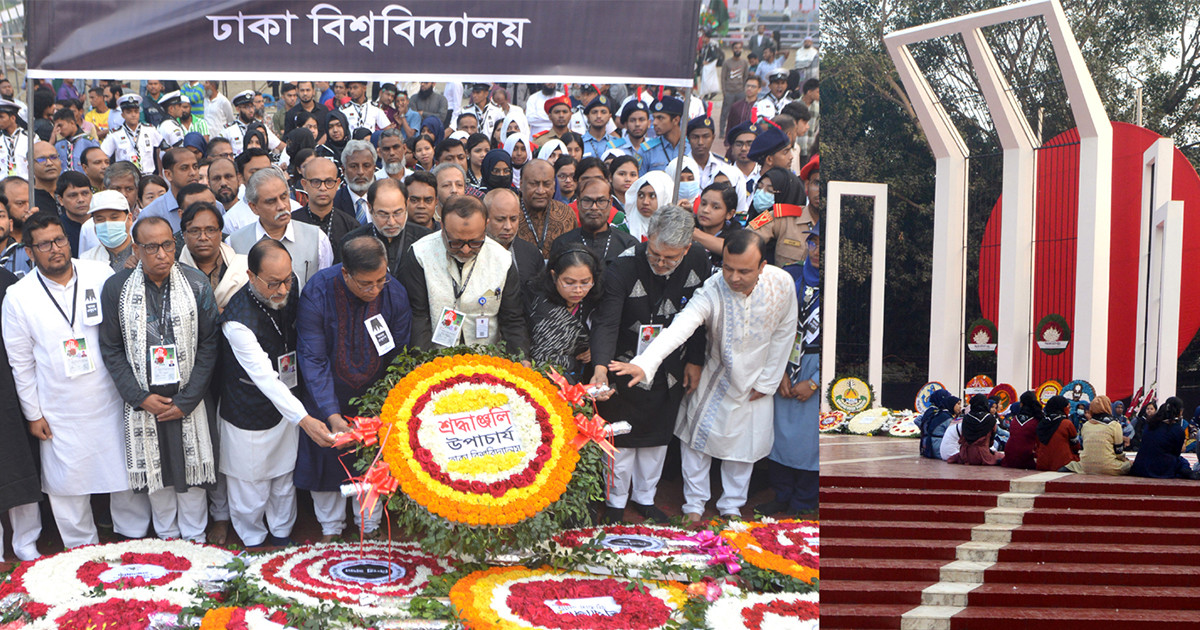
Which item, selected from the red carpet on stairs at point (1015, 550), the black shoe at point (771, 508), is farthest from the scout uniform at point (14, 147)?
the red carpet on stairs at point (1015, 550)

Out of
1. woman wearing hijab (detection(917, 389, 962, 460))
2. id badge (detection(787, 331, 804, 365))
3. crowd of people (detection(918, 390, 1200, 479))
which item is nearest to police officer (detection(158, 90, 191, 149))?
id badge (detection(787, 331, 804, 365))

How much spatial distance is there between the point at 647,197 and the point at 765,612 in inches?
82.3

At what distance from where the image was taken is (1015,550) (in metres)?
7.50

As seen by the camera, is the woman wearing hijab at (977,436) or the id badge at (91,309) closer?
the id badge at (91,309)

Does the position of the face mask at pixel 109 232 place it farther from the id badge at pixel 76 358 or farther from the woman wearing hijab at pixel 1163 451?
the woman wearing hijab at pixel 1163 451

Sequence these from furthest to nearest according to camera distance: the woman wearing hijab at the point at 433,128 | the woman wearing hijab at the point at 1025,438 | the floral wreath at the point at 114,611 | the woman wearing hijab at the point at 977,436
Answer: the woman wearing hijab at the point at 977,436 → the woman wearing hijab at the point at 1025,438 → the woman wearing hijab at the point at 433,128 → the floral wreath at the point at 114,611

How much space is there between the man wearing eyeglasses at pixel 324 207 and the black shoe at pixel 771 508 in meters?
2.46

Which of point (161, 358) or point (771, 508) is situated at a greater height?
point (161, 358)

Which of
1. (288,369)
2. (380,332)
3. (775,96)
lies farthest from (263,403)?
(775,96)

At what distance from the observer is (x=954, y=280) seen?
15141 mm

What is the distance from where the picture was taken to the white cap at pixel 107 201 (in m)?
4.88

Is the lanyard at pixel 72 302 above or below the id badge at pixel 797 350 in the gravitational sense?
above

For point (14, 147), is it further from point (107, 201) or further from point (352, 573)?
point (352, 573)

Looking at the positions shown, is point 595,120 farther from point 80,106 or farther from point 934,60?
point 934,60
